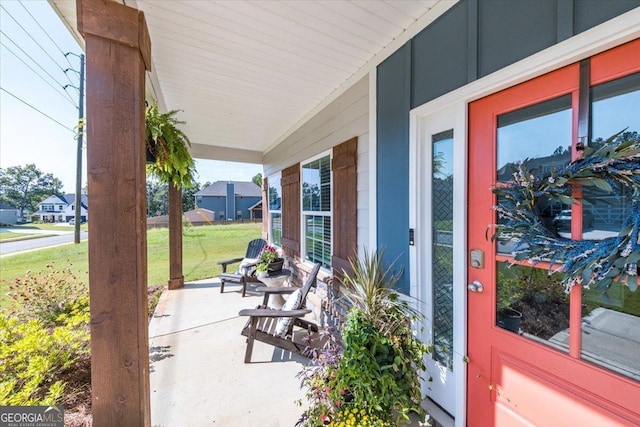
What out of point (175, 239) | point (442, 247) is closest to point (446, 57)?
point (442, 247)

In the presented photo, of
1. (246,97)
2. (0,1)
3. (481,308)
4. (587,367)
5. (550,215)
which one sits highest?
(0,1)

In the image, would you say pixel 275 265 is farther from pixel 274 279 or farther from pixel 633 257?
pixel 633 257

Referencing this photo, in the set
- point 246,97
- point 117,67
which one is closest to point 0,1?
point 246,97

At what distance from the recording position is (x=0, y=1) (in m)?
2.24

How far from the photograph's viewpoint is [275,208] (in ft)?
19.4

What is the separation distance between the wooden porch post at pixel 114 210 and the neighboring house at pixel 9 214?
527cm

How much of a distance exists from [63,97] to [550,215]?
7.77 m

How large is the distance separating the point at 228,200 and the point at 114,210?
29.1 meters

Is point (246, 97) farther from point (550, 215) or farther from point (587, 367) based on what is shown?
point (587, 367)

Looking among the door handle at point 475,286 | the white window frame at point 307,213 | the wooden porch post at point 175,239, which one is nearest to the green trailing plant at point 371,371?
the door handle at point 475,286

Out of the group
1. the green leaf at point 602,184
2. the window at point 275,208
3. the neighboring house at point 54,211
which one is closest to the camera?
the green leaf at point 602,184

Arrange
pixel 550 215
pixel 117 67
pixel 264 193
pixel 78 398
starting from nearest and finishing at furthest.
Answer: pixel 117 67 < pixel 550 215 < pixel 78 398 < pixel 264 193

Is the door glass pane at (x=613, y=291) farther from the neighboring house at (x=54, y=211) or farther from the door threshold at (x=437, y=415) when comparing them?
the neighboring house at (x=54, y=211)

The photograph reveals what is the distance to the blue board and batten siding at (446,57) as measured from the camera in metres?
1.18
